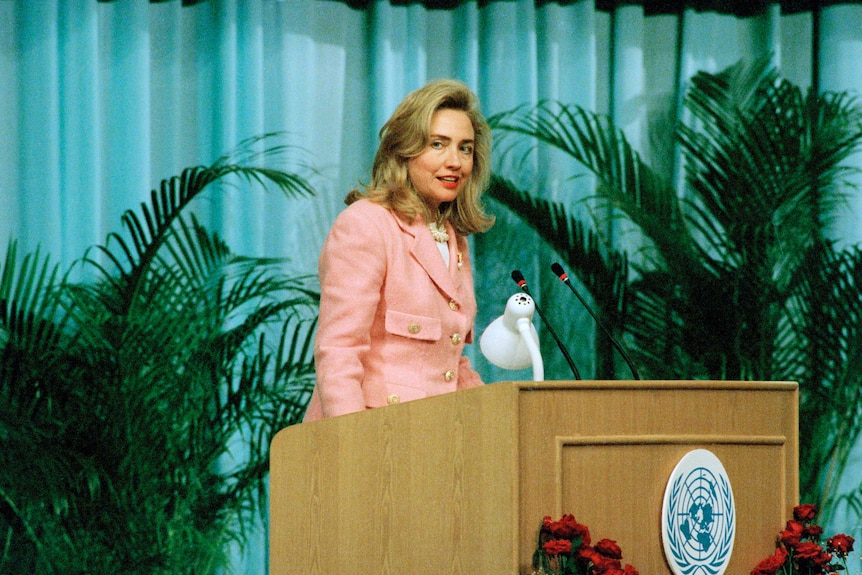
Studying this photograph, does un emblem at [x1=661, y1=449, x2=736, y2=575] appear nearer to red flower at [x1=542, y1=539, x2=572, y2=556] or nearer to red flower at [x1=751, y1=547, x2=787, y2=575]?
red flower at [x1=751, y1=547, x2=787, y2=575]

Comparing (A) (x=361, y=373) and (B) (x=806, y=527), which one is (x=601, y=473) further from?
(A) (x=361, y=373)

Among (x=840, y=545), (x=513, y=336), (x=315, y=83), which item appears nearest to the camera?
(x=840, y=545)

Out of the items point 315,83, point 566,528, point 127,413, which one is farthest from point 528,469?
point 315,83

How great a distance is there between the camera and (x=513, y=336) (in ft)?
8.49

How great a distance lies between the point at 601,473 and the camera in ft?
6.82

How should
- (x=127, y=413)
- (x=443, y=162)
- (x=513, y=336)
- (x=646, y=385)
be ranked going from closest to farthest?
(x=646, y=385) < (x=513, y=336) < (x=443, y=162) < (x=127, y=413)

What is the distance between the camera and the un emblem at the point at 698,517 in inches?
82.9

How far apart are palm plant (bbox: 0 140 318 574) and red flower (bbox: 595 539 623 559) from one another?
2.09 m

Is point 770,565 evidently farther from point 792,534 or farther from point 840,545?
point 840,545

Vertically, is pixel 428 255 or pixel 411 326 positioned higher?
pixel 428 255

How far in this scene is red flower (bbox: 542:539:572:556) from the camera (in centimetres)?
193

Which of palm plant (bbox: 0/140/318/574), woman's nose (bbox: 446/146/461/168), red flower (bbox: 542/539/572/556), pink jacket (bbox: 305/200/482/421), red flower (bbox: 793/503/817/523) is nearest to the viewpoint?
red flower (bbox: 542/539/572/556)

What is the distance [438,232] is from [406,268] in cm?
18

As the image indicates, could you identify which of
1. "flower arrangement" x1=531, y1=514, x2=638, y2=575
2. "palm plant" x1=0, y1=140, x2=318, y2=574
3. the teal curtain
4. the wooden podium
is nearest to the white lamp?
the wooden podium
